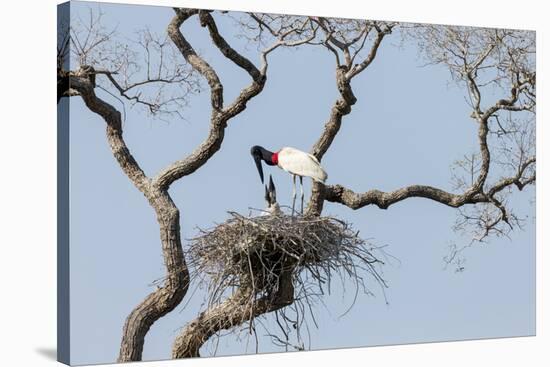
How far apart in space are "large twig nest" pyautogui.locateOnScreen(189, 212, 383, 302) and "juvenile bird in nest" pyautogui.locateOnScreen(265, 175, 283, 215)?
0.32 ft

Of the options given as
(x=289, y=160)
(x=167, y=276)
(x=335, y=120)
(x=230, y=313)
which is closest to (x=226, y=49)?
(x=289, y=160)

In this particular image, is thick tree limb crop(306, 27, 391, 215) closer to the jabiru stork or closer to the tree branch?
the jabiru stork

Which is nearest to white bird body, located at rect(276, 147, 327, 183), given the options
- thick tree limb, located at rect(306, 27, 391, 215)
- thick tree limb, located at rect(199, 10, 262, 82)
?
thick tree limb, located at rect(306, 27, 391, 215)

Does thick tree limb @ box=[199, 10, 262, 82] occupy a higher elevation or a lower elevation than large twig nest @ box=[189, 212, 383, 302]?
higher

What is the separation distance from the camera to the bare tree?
8922 mm

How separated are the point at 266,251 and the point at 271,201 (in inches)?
17.9

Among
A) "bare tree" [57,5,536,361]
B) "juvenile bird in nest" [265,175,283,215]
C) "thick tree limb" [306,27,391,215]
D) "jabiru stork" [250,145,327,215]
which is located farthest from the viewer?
"thick tree limb" [306,27,391,215]

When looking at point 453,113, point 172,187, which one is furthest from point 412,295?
point 172,187

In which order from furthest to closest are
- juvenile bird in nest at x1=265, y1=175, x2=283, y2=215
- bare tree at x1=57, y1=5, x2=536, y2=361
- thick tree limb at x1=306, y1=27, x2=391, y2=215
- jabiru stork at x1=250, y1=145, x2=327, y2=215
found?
thick tree limb at x1=306, y1=27, x2=391, y2=215 → jabiru stork at x1=250, y1=145, x2=327, y2=215 → juvenile bird in nest at x1=265, y1=175, x2=283, y2=215 → bare tree at x1=57, y1=5, x2=536, y2=361

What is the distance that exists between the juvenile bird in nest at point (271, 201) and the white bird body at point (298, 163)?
159mm

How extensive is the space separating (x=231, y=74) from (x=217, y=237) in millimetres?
1231

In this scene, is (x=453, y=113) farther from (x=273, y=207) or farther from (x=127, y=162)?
(x=127, y=162)

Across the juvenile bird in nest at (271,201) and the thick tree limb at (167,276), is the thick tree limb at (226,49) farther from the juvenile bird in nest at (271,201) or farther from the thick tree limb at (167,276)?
the thick tree limb at (167,276)

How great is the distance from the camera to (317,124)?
9711mm
